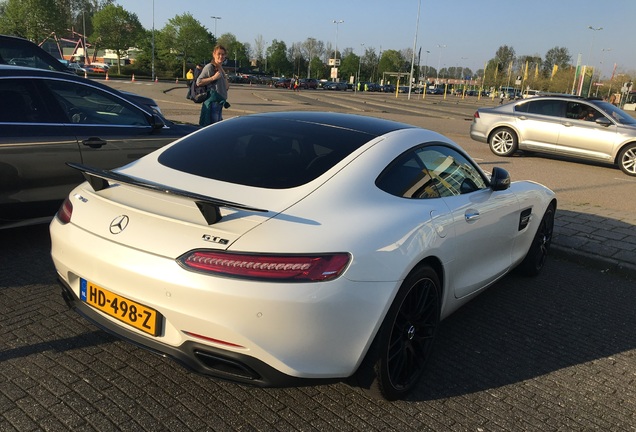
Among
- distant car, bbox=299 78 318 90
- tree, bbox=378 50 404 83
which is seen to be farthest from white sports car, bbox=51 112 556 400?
tree, bbox=378 50 404 83

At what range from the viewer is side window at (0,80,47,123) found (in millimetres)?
4500

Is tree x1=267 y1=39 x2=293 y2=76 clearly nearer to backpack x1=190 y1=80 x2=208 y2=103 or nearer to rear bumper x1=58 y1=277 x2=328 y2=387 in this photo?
backpack x1=190 y1=80 x2=208 y2=103

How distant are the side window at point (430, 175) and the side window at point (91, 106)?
10.7 feet

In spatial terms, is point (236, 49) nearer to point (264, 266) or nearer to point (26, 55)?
point (26, 55)

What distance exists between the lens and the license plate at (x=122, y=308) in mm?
2471

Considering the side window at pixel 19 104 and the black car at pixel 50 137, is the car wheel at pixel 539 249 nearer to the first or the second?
the black car at pixel 50 137

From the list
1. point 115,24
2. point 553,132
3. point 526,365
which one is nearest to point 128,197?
point 526,365

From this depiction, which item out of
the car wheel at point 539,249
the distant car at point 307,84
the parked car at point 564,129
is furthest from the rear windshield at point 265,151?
the distant car at point 307,84


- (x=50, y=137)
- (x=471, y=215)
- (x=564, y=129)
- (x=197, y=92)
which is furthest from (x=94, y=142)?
(x=564, y=129)

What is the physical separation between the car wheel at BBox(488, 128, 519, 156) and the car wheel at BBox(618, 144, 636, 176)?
2226 mm

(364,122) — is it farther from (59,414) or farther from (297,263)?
(59,414)

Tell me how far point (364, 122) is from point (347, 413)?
187 cm

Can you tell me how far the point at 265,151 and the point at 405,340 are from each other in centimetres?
132

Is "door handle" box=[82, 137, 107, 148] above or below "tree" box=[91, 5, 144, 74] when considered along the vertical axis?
below
